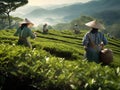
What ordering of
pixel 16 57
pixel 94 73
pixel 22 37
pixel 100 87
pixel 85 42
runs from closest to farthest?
pixel 100 87 < pixel 94 73 < pixel 16 57 < pixel 85 42 < pixel 22 37

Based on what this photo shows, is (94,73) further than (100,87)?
Yes

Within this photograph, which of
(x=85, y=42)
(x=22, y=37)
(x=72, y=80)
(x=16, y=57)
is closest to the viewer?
(x=72, y=80)

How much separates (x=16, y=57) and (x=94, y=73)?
170 cm

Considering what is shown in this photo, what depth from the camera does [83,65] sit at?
6.84 metres

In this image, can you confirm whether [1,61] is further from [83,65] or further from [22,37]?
[22,37]

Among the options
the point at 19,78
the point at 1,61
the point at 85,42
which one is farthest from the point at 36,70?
the point at 85,42

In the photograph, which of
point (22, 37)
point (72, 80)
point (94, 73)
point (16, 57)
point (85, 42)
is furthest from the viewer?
point (22, 37)

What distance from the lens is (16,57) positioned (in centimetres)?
681

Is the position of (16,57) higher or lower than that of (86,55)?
higher

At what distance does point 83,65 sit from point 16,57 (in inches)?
55.2

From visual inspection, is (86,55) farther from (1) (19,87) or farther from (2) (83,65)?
(1) (19,87)

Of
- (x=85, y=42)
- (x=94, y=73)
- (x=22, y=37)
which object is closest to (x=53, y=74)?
(x=94, y=73)

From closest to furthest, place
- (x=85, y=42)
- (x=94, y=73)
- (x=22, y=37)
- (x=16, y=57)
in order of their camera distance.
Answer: (x=94, y=73)
(x=16, y=57)
(x=85, y=42)
(x=22, y=37)

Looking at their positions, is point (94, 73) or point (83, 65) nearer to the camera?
point (94, 73)
